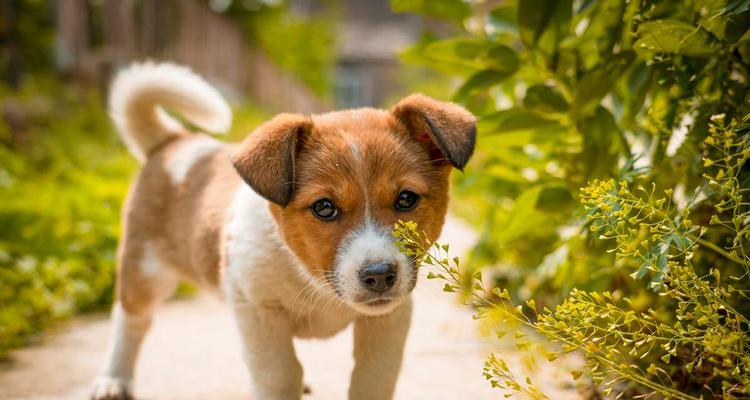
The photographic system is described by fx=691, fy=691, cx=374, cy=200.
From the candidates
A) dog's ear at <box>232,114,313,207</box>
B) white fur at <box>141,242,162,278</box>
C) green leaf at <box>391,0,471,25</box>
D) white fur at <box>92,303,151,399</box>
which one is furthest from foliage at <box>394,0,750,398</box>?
white fur at <box>92,303,151,399</box>

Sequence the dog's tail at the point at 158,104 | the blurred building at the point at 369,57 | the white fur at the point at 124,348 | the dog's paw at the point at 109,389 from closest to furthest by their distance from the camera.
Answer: the dog's paw at the point at 109,389
the white fur at the point at 124,348
the dog's tail at the point at 158,104
the blurred building at the point at 369,57

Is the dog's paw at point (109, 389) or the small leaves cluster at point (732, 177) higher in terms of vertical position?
the small leaves cluster at point (732, 177)

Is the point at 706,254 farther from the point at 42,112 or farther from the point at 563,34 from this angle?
the point at 42,112

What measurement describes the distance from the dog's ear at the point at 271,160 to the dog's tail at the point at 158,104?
1178mm

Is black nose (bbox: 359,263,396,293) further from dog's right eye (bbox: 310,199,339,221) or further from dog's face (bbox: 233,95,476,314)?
dog's right eye (bbox: 310,199,339,221)

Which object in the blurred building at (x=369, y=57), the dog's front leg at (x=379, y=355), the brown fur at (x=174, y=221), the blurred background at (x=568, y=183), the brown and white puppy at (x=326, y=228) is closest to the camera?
the blurred background at (x=568, y=183)

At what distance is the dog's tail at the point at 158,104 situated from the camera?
3873mm

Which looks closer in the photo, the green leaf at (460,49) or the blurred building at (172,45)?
the green leaf at (460,49)

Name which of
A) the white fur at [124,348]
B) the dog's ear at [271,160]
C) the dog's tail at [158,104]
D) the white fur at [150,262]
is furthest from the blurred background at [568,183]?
the white fur at [150,262]

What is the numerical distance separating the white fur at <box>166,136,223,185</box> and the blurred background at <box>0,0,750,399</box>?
1233 mm

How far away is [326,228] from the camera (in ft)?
8.55

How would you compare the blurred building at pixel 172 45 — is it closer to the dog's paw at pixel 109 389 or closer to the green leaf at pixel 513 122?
the green leaf at pixel 513 122

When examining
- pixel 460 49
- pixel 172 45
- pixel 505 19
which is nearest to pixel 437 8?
pixel 460 49

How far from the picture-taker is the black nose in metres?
2.38
